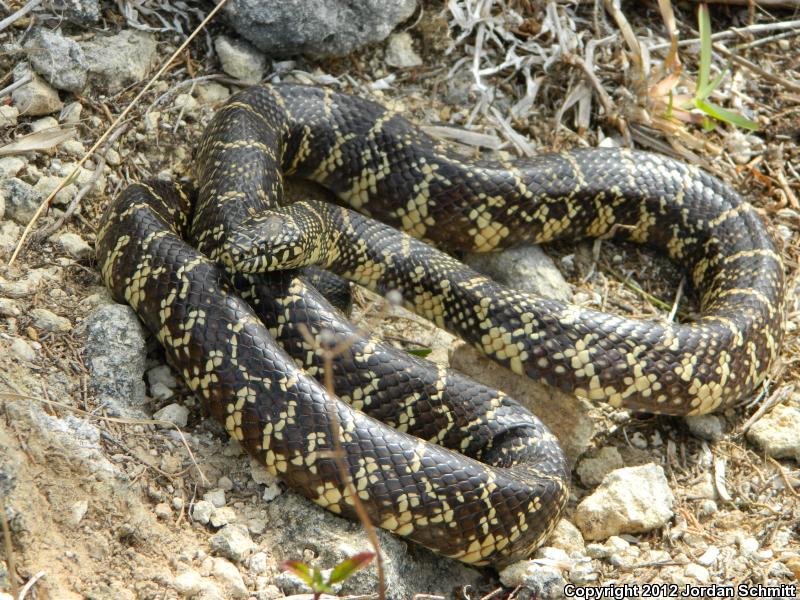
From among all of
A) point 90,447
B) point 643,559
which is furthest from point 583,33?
point 90,447

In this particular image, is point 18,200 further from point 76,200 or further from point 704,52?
point 704,52

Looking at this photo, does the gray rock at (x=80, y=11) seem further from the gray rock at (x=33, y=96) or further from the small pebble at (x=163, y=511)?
the small pebble at (x=163, y=511)

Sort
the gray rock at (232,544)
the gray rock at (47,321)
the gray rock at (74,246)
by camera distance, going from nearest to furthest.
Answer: the gray rock at (232,544), the gray rock at (47,321), the gray rock at (74,246)

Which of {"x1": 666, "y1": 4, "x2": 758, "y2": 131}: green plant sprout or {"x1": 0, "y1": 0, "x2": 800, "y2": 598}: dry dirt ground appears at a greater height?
{"x1": 666, "y1": 4, "x2": 758, "y2": 131}: green plant sprout

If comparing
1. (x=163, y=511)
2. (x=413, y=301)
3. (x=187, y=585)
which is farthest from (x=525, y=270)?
(x=187, y=585)

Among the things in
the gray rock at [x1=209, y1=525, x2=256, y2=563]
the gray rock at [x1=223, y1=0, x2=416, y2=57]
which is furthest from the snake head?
the gray rock at [x1=223, y1=0, x2=416, y2=57]

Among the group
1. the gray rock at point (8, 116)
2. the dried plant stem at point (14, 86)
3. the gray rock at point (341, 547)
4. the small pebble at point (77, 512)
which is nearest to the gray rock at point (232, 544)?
the gray rock at point (341, 547)

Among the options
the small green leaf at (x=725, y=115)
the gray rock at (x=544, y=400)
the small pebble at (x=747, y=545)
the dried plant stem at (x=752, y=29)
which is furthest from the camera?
the dried plant stem at (x=752, y=29)

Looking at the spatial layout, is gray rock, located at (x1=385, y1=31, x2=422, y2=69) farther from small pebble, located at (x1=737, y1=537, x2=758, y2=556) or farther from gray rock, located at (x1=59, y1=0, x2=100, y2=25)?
small pebble, located at (x1=737, y1=537, x2=758, y2=556)
